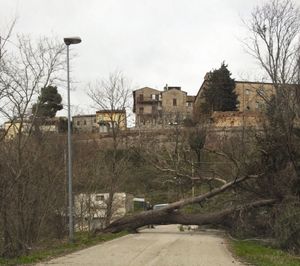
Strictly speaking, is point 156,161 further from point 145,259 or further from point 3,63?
point 145,259

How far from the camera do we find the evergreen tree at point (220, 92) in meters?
89.1

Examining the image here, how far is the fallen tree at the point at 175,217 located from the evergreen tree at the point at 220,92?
57.4 metres

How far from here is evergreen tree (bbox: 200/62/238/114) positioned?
292ft

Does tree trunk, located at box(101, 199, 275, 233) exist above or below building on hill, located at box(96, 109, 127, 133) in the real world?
below

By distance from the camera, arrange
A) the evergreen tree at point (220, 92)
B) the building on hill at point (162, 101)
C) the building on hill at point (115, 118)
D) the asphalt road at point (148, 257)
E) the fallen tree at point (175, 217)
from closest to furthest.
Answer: the asphalt road at point (148, 257) → the fallen tree at point (175, 217) → the building on hill at point (115, 118) → the evergreen tree at point (220, 92) → the building on hill at point (162, 101)

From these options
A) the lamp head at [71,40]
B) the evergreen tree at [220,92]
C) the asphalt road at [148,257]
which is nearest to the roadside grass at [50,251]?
the asphalt road at [148,257]

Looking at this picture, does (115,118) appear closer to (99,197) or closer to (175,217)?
(99,197)

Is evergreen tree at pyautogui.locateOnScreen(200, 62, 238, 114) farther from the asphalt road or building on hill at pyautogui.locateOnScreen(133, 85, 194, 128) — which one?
the asphalt road

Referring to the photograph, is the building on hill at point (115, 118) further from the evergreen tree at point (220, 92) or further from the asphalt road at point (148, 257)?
the evergreen tree at point (220, 92)

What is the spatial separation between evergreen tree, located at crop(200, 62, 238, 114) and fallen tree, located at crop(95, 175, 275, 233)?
188ft

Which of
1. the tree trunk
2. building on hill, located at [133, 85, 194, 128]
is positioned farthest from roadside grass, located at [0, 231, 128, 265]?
building on hill, located at [133, 85, 194, 128]

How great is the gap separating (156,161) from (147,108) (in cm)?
8426

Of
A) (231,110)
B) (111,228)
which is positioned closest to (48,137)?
(111,228)

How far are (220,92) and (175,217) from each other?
196ft
